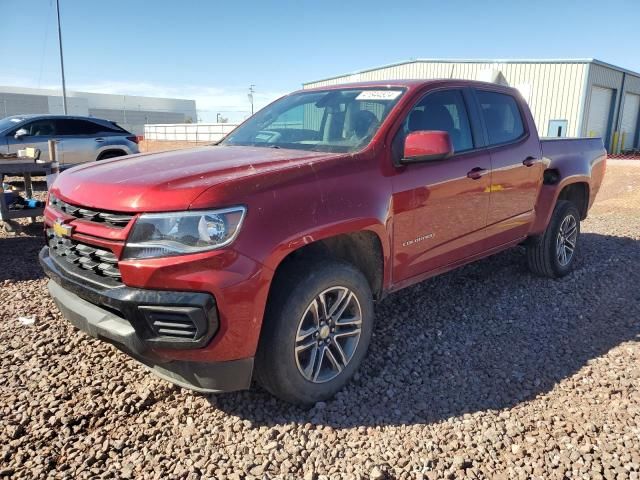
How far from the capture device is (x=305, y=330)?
2.80m

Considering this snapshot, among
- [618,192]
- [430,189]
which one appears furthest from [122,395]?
[618,192]

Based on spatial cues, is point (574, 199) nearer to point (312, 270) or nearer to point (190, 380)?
point (312, 270)

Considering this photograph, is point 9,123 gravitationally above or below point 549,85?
below

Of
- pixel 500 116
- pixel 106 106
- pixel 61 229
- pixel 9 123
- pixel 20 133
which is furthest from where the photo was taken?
pixel 106 106

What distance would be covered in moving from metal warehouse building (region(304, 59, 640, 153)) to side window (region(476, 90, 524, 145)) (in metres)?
18.8

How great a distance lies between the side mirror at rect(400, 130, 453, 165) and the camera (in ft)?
10.2

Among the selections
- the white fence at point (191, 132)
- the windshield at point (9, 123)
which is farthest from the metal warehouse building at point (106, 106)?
the windshield at point (9, 123)

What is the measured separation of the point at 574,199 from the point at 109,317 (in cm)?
495

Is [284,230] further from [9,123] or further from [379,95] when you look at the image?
[9,123]

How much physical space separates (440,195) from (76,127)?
10.0 m

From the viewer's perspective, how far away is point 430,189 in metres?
3.42

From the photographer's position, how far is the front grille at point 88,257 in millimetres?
2490

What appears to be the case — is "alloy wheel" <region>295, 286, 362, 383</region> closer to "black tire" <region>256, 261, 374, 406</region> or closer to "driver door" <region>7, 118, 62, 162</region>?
"black tire" <region>256, 261, 374, 406</region>

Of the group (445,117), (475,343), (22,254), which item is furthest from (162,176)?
(22,254)
